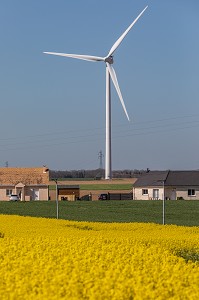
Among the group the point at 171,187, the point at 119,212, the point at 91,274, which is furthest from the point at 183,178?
the point at 91,274

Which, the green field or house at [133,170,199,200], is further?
house at [133,170,199,200]

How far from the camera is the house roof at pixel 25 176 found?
97.8m

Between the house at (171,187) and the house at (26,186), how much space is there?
14326mm

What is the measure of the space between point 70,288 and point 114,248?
5663 millimetres

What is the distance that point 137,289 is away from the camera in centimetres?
834

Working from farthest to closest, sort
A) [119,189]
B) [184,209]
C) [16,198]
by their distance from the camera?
[119,189]
[16,198]
[184,209]

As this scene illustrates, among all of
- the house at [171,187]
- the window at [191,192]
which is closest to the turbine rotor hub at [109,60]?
the house at [171,187]

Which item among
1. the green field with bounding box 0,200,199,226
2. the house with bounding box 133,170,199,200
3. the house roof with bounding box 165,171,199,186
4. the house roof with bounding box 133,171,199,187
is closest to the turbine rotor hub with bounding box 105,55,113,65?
the green field with bounding box 0,200,199,226

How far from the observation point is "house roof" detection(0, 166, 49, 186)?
9775 cm

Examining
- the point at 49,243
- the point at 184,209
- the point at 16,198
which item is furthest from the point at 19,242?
the point at 16,198

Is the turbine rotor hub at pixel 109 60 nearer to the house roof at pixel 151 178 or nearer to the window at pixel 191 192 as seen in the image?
the house roof at pixel 151 178

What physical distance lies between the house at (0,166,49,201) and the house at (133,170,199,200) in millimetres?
14326

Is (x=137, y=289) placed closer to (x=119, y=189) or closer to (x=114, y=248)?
(x=114, y=248)

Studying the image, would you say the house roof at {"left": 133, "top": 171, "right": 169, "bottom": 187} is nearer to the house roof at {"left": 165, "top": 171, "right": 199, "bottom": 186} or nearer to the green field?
the house roof at {"left": 165, "top": 171, "right": 199, "bottom": 186}
